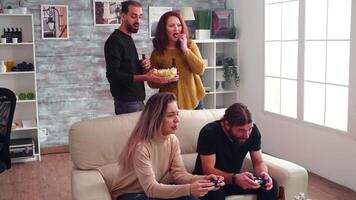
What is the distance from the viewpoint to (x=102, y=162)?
8.90ft

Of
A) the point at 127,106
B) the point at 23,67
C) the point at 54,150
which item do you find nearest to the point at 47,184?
the point at 54,150

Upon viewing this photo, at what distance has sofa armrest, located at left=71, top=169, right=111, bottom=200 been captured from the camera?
2.27m

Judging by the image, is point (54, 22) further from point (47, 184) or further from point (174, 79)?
point (174, 79)

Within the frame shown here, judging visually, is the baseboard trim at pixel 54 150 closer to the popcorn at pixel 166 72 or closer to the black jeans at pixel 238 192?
the popcorn at pixel 166 72

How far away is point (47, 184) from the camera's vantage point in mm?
4496

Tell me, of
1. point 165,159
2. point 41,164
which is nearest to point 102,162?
point 165,159

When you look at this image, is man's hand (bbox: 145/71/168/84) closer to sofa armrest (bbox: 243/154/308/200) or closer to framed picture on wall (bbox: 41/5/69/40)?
sofa armrest (bbox: 243/154/308/200)

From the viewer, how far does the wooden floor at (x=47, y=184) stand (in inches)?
158

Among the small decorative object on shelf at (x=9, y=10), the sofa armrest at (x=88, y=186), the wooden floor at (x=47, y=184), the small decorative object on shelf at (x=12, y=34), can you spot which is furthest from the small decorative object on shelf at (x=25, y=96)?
the sofa armrest at (x=88, y=186)

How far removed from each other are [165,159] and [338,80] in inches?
96.5

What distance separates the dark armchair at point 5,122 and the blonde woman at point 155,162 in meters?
1.29

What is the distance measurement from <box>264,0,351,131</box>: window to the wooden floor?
0.59 metres

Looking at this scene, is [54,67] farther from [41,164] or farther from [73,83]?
[41,164]

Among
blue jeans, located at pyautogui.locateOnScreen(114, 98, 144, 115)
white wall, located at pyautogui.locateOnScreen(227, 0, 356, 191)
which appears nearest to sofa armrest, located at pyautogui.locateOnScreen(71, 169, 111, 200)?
blue jeans, located at pyautogui.locateOnScreen(114, 98, 144, 115)
